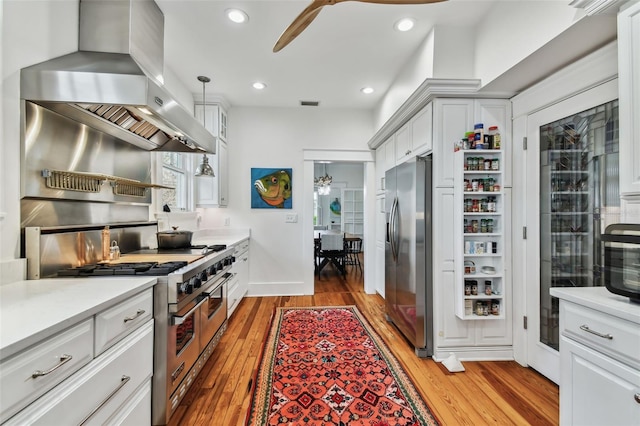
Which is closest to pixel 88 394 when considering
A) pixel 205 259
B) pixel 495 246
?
pixel 205 259

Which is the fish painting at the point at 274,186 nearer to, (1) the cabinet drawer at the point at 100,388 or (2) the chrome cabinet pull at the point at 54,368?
(1) the cabinet drawer at the point at 100,388

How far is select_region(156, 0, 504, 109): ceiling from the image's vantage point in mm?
2021

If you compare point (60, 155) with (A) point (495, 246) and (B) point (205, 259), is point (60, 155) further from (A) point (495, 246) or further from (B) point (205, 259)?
(A) point (495, 246)

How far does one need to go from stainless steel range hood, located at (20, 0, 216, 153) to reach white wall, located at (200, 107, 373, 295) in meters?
1.68

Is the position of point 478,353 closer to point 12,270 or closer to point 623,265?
point 623,265

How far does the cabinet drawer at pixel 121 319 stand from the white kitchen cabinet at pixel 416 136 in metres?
2.32

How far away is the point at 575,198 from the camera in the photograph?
1.84 metres

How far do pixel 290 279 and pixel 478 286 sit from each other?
8.33ft

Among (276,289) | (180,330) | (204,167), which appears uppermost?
(204,167)

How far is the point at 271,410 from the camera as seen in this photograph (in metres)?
1.66

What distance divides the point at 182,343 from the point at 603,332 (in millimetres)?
2120

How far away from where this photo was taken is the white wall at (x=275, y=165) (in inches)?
156

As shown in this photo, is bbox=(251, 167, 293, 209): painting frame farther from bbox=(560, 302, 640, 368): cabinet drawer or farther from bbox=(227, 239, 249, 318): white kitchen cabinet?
bbox=(560, 302, 640, 368): cabinet drawer

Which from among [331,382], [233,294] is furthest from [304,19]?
[233,294]
